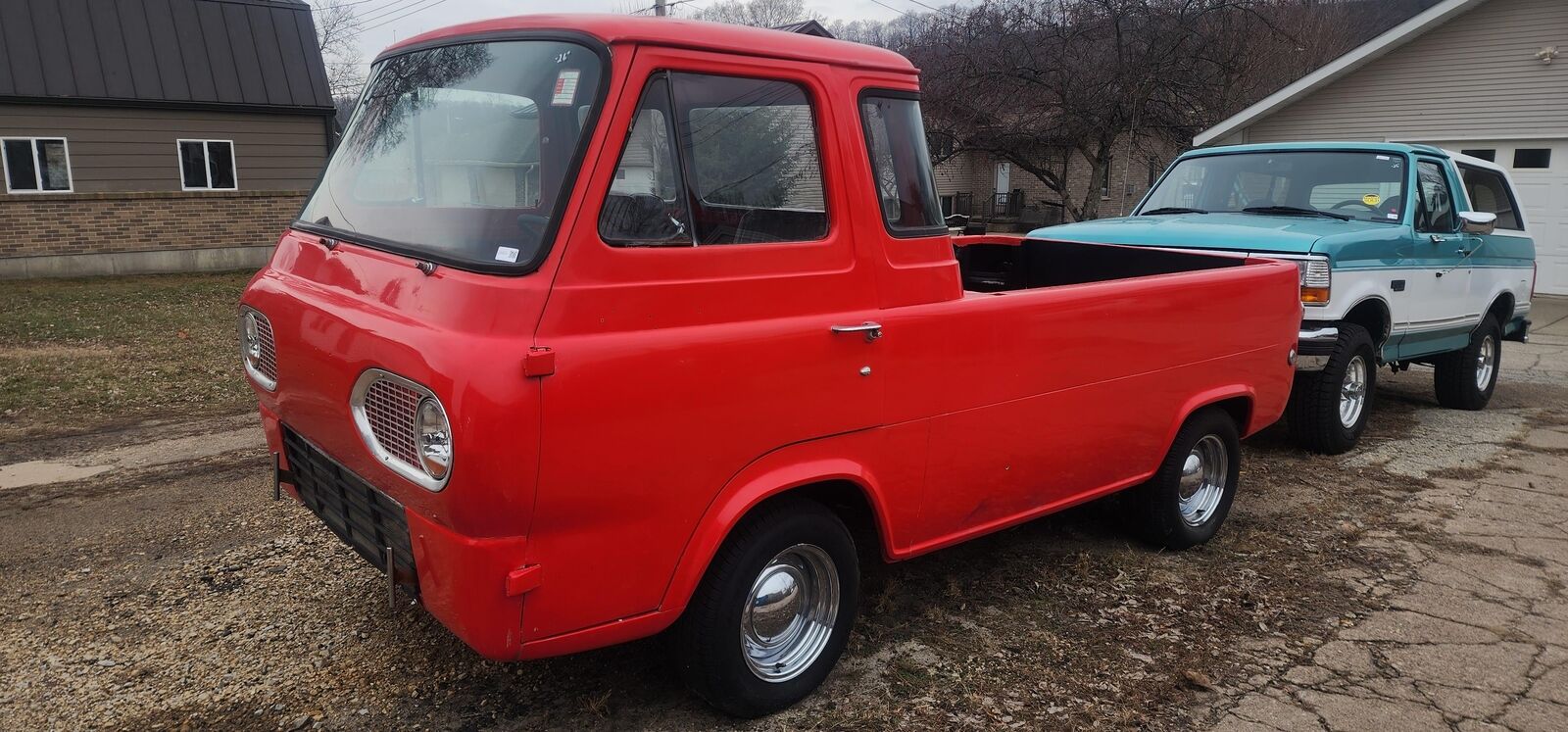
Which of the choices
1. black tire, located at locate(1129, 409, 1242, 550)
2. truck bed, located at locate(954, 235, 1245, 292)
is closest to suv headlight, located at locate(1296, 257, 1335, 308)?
truck bed, located at locate(954, 235, 1245, 292)

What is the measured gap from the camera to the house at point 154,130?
50.3 feet

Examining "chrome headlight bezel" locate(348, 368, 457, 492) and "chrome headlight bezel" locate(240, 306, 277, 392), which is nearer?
"chrome headlight bezel" locate(348, 368, 457, 492)

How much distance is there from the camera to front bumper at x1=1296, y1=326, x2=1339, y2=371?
604 cm

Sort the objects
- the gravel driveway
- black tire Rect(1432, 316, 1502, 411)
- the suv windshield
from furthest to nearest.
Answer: black tire Rect(1432, 316, 1502, 411)
the gravel driveway
the suv windshield

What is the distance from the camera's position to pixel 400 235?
9.66 feet

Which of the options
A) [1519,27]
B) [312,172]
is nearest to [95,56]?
[312,172]

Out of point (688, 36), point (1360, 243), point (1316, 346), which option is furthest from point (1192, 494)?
point (688, 36)

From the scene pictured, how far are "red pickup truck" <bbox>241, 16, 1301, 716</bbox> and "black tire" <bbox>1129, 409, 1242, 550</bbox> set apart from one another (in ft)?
2.83

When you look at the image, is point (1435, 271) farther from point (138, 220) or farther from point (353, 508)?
A: point (138, 220)

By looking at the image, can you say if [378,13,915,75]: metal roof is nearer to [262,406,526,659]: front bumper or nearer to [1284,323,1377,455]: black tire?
[262,406,526,659]: front bumper

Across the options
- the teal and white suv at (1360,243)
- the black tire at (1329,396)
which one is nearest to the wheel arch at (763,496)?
the teal and white suv at (1360,243)

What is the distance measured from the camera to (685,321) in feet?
8.88

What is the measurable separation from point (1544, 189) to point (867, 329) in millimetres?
16003

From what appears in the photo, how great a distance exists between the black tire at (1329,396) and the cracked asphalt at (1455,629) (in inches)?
9.1
